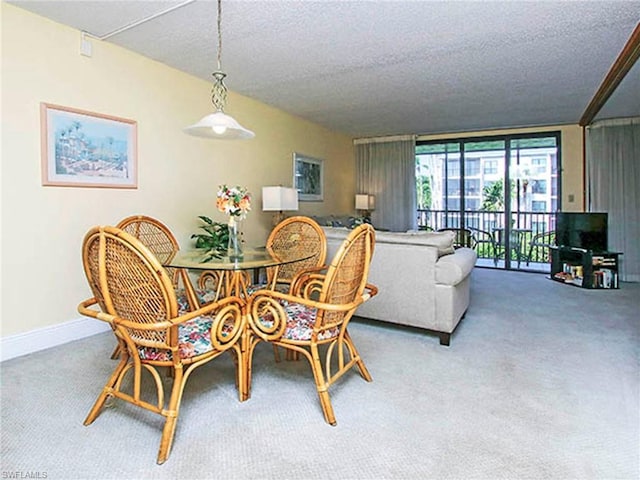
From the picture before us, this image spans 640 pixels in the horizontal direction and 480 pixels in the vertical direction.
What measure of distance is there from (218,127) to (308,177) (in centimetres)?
377

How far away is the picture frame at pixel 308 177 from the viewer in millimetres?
5703

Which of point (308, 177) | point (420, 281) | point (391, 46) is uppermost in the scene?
point (391, 46)

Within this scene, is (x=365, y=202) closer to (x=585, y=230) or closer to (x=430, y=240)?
(x=585, y=230)

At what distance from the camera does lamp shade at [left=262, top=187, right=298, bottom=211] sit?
448 centimetres

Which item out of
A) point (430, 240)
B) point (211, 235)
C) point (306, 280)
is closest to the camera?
point (306, 280)

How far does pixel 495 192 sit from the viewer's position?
21.8ft

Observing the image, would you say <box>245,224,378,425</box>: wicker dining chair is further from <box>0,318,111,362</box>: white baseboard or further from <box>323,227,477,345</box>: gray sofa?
<box>0,318,111,362</box>: white baseboard

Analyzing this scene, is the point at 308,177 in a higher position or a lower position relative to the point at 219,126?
higher

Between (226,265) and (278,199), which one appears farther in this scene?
(278,199)

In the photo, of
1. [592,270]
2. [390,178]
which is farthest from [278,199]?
[592,270]

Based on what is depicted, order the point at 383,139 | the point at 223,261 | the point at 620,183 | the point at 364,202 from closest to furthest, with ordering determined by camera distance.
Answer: the point at 223,261, the point at 620,183, the point at 364,202, the point at 383,139

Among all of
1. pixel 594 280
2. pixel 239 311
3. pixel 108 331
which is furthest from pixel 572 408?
pixel 594 280

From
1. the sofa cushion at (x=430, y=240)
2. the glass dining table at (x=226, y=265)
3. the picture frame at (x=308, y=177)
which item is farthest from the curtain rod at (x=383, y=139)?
the glass dining table at (x=226, y=265)

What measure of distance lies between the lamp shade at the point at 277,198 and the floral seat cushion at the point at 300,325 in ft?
7.95
